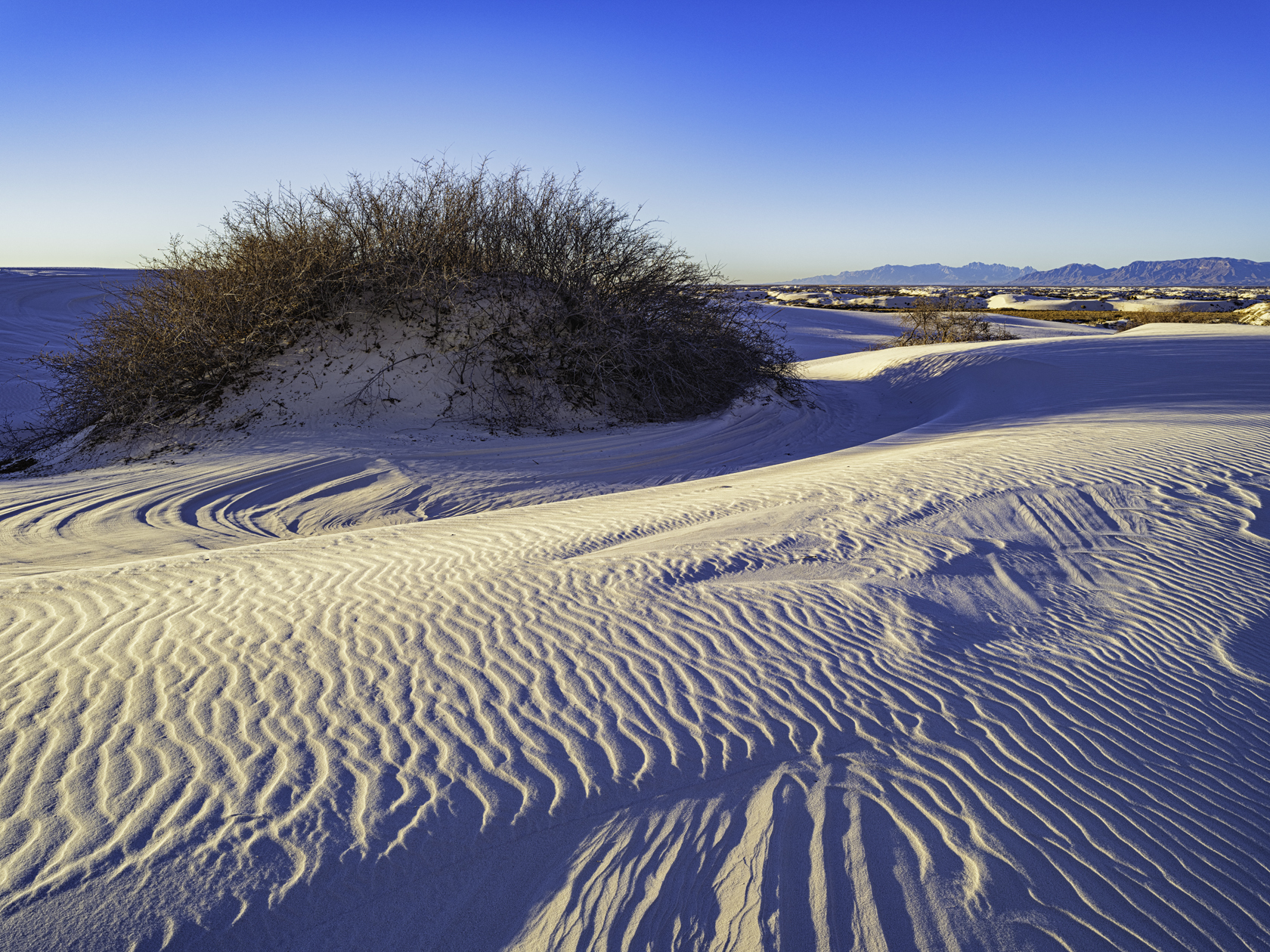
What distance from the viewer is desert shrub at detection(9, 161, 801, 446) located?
1128 cm

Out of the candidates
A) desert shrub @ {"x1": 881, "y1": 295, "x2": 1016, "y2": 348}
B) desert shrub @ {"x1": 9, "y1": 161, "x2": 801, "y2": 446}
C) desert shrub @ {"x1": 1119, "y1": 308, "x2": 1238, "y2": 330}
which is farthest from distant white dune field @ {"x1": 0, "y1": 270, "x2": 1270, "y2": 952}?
desert shrub @ {"x1": 1119, "y1": 308, "x2": 1238, "y2": 330}

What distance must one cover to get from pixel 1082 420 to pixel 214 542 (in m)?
10.8

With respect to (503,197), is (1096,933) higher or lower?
lower

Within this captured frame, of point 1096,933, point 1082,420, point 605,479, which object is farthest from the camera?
point 1082,420

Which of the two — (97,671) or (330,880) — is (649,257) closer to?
(97,671)

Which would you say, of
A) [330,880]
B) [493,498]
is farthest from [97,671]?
[493,498]

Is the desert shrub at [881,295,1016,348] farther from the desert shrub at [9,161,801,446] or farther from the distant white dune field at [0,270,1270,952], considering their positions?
the distant white dune field at [0,270,1270,952]

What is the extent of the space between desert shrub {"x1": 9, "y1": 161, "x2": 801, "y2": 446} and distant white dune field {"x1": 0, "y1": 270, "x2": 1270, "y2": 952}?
5.25m

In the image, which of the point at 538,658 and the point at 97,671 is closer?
the point at 97,671

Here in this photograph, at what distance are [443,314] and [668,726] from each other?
10.4m

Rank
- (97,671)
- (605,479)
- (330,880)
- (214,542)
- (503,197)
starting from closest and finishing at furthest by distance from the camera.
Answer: (330,880) < (97,671) < (214,542) < (605,479) < (503,197)

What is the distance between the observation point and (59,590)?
457 cm

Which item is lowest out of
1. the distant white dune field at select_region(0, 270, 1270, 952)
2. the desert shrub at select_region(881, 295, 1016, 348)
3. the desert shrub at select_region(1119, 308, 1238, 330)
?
the desert shrub at select_region(1119, 308, 1238, 330)

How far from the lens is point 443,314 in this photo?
40.0 ft
